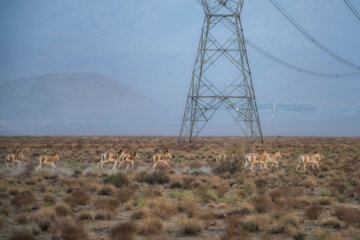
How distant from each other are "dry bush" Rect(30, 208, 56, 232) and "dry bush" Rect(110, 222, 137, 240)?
2.18 metres

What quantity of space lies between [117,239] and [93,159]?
88.6 feet

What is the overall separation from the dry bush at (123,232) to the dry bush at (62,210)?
312 centimetres

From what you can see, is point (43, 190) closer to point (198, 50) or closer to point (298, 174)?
point (298, 174)

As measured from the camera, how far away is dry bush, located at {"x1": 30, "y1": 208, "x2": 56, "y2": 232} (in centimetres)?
1230

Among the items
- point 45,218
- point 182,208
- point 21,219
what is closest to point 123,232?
point 45,218

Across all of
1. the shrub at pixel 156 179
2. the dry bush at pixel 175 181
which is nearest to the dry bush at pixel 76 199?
the dry bush at pixel 175 181

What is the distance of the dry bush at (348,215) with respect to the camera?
12.7m

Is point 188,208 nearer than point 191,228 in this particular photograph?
No

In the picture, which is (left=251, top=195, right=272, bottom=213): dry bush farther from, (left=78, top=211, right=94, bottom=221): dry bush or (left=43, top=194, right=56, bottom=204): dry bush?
(left=43, top=194, right=56, bottom=204): dry bush

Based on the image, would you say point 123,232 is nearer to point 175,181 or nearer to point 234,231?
point 234,231

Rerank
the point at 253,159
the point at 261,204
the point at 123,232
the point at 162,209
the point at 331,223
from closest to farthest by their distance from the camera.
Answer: the point at 123,232, the point at 331,223, the point at 162,209, the point at 261,204, the point at 253,159

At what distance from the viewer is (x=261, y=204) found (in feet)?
49.4

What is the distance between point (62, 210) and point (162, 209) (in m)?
3.49

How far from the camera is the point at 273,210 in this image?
13930mm
